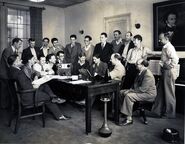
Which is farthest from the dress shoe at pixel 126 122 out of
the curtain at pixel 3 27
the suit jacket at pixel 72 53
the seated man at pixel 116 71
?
the curtain at pixel 3 27

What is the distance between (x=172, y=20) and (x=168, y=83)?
1092 mm

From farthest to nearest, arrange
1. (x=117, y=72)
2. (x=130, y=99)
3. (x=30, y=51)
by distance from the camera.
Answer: (x=30, y=51) < (x=117, y=72) < (x=130, y=99)

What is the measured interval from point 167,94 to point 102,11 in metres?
2.41

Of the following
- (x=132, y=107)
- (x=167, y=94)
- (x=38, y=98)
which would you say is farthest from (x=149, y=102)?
(x=38, y=98)

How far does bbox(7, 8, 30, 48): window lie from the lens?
202 inches

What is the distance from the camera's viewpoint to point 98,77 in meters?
2.95

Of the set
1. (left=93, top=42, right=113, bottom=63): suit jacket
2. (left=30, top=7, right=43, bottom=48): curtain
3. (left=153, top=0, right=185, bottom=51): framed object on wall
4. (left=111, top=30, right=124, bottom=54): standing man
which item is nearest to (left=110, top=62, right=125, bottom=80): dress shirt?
(left=93, top=42, right=113, bottom=63): suit jacket

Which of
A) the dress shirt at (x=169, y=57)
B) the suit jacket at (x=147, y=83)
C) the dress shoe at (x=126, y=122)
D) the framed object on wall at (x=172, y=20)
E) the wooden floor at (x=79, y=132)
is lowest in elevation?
the wooden floor at (x=79, y=132)

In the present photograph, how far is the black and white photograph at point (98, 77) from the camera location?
8.34ft

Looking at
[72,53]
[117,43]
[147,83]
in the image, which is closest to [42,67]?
[72,53]

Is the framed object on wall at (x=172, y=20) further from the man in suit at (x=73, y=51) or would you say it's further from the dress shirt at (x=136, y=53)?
the man in suit at (x=73, y=51)

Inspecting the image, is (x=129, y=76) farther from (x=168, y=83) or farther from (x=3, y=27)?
(x=3, y=27)

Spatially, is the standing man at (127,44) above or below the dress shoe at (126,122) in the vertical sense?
above

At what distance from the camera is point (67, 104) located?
383cm
